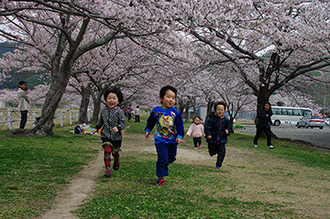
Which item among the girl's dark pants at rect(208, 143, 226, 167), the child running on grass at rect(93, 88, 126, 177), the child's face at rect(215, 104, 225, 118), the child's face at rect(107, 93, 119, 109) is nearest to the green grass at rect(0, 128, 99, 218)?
the child running on grass at rect(93, 88, 126, 177)

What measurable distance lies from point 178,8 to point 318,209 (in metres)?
5.50

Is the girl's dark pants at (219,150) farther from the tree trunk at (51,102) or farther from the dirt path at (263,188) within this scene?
the tree trunk at (51,102)

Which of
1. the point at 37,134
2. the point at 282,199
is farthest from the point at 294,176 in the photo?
the point at 37,134

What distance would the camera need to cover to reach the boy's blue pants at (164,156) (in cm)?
472

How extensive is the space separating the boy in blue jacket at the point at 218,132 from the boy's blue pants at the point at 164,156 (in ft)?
6.06

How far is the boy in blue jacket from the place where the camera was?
6648 millimetres

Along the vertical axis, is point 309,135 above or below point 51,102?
below

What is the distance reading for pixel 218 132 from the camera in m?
6.68

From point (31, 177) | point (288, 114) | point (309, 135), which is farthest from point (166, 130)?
point (288, 114)

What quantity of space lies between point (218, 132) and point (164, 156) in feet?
7.55

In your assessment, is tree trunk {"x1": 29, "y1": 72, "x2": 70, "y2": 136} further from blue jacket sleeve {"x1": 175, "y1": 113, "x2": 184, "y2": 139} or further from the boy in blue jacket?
blue jacket sleeve {"x1": 175, "y1": 113, "x2": 184, "y2": 139}

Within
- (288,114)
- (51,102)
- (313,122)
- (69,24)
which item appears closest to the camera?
(51,102)

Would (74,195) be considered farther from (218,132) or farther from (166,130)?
(218,132)

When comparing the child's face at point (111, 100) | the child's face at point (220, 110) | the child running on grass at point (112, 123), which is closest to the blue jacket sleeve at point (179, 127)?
the child running on grass at point (112, 123)
